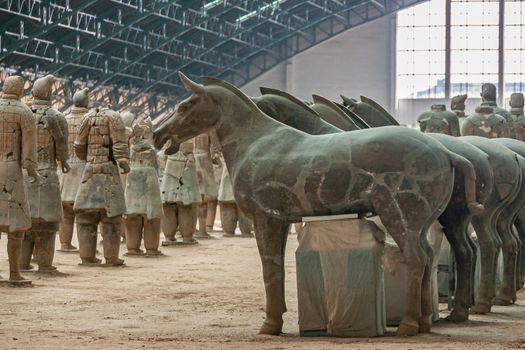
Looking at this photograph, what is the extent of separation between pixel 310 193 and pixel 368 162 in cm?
47

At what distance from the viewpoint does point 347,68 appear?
150 feet

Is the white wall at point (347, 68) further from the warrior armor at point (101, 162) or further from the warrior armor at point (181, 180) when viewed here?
the warrior armor at point (101, 162)

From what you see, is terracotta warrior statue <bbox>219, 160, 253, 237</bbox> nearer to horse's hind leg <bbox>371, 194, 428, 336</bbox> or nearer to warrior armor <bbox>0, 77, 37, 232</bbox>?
warrior armor <bbox>0, 77, 37, 232</bbox>

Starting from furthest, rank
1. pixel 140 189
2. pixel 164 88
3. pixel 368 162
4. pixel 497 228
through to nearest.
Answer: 1. pixel 164 88
2. pixel 140 189
3. pixel 497 228
4. pixel 368 162

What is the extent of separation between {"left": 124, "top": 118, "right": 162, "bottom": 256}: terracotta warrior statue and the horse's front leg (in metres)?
7.62

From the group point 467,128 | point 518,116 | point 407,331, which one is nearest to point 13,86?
point 407,331

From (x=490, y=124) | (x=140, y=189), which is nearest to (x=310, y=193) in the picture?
(x=490, y=124)

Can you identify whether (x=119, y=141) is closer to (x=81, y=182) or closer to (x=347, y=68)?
(x=81, y=182)

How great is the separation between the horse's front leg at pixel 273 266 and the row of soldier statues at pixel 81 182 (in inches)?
74.0

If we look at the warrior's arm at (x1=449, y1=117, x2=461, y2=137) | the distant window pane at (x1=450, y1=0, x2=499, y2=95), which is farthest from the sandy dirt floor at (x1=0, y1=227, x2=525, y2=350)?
the distant window pane at (x1=450, y1=0, x2=499, y2=95)

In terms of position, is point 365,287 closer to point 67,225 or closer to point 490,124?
point 490,124

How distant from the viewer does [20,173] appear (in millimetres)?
11875

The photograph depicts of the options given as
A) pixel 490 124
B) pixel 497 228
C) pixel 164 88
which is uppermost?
pixel 164 88

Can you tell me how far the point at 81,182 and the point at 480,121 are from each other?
4.81m
